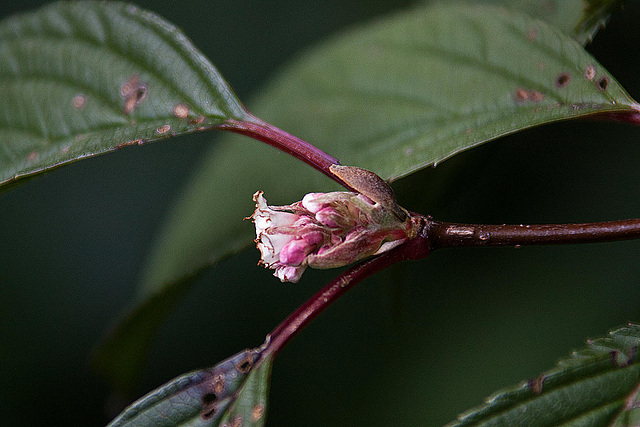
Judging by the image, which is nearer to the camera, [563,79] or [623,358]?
[623,358]

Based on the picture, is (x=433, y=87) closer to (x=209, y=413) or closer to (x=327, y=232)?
(x=327, y=232)

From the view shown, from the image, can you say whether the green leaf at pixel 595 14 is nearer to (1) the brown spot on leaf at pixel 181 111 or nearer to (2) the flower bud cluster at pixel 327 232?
(2) the flower bud cluster at pixel 327 232

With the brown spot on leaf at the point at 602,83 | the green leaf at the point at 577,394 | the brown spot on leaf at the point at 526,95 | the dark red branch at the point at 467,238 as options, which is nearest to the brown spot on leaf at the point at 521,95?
the brown spot on leaf at the point at 526,95

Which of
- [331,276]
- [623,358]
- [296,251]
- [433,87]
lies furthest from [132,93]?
[331,276]

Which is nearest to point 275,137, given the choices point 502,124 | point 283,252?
point 283,252

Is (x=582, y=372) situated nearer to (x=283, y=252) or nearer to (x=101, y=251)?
(x=283, y=252)

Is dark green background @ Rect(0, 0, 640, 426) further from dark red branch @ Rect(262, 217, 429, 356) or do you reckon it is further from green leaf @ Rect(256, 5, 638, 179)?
dark red branch @ Rect(262, 217, 429, 356)
